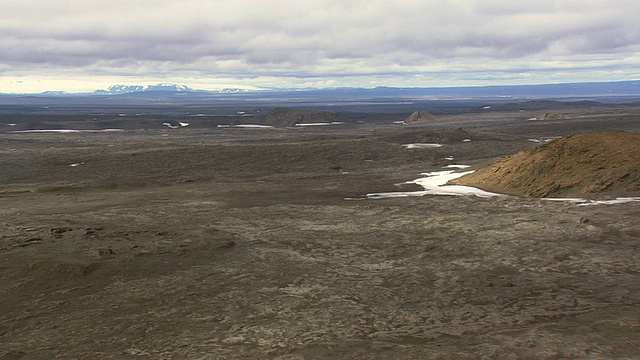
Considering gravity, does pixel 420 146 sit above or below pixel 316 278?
below

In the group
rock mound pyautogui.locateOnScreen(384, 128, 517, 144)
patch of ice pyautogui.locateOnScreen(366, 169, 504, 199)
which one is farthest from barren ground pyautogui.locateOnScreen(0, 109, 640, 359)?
rock mound pyautogui.locateOnScreen(384, 128, 517, 144)

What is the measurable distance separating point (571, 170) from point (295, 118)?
67.9m

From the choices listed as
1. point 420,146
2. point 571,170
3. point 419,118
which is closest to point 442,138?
point 420,146

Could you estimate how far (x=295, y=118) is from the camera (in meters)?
87.6

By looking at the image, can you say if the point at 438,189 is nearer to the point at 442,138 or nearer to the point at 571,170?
the point at 571,170

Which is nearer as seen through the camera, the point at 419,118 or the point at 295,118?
the point at 419,118

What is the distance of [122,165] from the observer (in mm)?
35844

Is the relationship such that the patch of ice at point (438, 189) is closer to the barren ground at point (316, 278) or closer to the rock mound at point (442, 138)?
the barren ground at point (316, 278)

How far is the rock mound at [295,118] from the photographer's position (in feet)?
284

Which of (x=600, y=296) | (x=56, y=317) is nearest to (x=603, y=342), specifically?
(x=600, y=296)

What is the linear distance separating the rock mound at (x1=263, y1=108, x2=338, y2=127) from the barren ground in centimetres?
6551

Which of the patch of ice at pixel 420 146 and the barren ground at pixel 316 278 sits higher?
the barren ground at pixel 316 278

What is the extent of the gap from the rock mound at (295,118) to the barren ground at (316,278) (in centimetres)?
6551

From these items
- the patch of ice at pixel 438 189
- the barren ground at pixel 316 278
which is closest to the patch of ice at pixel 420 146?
the patch of ice at pixel 438 189
